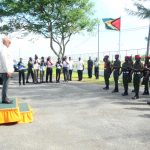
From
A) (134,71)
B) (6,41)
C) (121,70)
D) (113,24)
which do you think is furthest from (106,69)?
(113,24)

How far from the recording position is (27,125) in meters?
10.2

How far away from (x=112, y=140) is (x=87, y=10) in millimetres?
34566

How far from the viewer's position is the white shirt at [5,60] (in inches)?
421

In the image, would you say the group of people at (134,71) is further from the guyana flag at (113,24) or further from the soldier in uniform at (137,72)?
the guyana flag at (113,24)

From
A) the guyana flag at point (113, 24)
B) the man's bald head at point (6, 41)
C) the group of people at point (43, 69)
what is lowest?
the group of people at point (43, 69)

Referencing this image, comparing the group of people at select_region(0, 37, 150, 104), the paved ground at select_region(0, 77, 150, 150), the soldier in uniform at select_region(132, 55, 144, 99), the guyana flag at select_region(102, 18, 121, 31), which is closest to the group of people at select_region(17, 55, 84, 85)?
the group of people at select_region(0, 37, 150, 104)

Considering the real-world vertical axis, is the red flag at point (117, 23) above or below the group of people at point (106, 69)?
above

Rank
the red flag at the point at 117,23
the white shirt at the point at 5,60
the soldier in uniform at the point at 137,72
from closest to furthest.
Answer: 1. the white shirt at the point at 5,60
2. the soldier in uniform at the point at 137,72
3. the red flag at the point at 117,23

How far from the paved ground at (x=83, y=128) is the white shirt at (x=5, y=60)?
1.57 m

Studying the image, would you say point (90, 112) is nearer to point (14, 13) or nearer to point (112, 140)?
point (112, 140)

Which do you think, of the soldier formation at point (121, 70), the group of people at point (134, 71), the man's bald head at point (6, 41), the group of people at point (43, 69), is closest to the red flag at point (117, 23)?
the group of people at point (43, 69)

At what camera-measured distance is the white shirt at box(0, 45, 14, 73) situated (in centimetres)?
1069

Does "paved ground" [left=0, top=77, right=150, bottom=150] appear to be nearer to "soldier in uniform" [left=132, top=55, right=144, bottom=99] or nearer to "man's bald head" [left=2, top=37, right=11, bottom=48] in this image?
"soldier in uniform" [left=132, top=55, right=144, bottom=99]

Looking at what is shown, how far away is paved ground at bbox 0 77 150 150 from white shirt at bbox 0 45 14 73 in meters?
1.57
